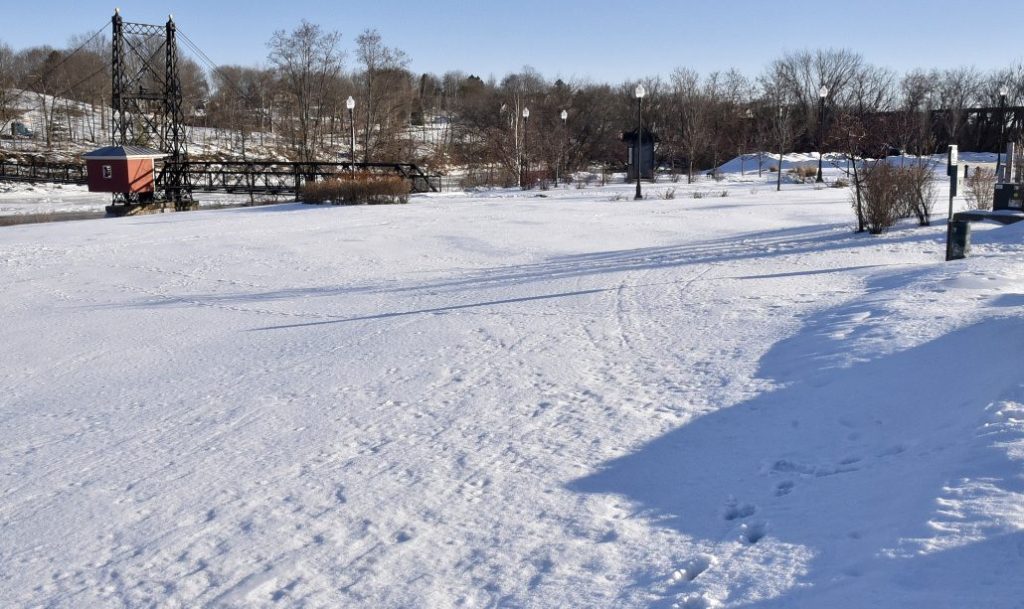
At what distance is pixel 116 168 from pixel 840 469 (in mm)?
30934

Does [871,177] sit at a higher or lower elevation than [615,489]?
higher

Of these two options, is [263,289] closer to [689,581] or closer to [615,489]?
[615,489]

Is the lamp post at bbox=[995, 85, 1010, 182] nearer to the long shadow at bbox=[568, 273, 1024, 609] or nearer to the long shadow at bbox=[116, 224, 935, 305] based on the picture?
the long shadow at bbox=[116, 224, 935, 305]

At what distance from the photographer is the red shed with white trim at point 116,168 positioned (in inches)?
1215

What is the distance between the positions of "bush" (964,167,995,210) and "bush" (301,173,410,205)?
15869 millimetres

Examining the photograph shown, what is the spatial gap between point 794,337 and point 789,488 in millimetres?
3625

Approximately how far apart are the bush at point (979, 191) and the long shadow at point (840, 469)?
1325cm

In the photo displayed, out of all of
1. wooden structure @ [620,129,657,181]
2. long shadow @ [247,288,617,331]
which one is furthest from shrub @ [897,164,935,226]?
wooden structure @ [620,129,657,181]

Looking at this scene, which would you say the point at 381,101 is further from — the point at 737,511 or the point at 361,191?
the point at 737,511

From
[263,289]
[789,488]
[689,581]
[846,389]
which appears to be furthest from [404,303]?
[689,581]

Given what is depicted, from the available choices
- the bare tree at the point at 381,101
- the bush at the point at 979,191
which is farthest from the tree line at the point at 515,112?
the bush at the point at 979,191

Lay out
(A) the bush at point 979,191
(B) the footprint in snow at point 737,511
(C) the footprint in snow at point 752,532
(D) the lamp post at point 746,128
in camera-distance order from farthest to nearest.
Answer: (D) the lamp post at point 746,128 < (A) the bush at point 979,191 < (B) the footprint in snow at point 737,511 < (C) the footprint in snow at point 752,532

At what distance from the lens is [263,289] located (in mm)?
12273

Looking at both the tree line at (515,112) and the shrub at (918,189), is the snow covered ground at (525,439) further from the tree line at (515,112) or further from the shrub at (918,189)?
the tree line at (515,112)
